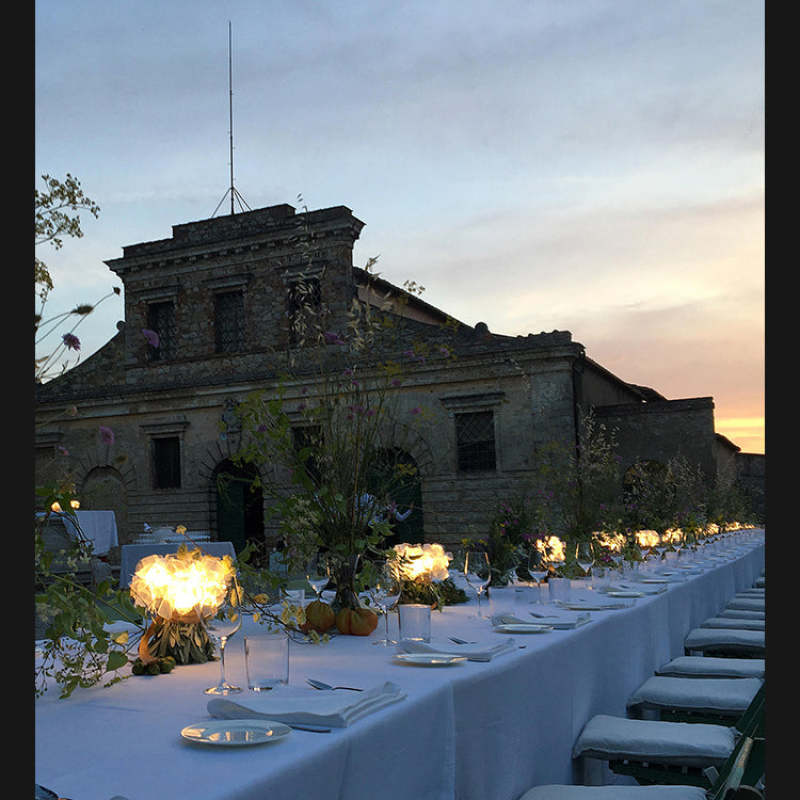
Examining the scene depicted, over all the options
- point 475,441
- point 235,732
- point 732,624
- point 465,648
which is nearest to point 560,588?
point 465,648

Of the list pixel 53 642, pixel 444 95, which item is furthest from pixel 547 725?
pixel 444 95

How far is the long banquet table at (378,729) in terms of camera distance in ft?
4.66

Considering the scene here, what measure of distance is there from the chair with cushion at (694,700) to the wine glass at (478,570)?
29.1 inches

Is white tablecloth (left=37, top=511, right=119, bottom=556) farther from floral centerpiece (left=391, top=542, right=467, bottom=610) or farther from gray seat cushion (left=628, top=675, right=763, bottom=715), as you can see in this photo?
gray seat cushion (left=628, top=675, right=763, bottom=715)

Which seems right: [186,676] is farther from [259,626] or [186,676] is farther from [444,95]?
[444,95]

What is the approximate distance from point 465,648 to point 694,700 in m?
1.41

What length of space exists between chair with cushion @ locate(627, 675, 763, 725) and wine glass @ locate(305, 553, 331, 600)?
54.0 inches

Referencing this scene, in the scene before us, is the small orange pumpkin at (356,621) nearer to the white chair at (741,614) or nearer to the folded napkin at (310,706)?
the folded napkin at (310,706)

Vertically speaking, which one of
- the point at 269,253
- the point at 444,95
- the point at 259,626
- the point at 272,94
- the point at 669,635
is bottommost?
the point at 669,635

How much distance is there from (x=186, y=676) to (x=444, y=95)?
8.08 ft

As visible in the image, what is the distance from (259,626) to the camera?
10.3 feet

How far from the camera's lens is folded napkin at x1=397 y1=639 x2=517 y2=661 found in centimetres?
238

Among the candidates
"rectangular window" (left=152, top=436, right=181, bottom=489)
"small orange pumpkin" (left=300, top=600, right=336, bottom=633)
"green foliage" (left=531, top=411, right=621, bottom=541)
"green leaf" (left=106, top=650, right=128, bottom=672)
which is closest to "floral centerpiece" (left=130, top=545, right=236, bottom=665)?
"green leaf" (left=106, top=650, right=128, bottom=672)

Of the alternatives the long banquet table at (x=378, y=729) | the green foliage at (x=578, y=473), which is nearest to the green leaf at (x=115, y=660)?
the long banquet table at (x=378, y=729)
